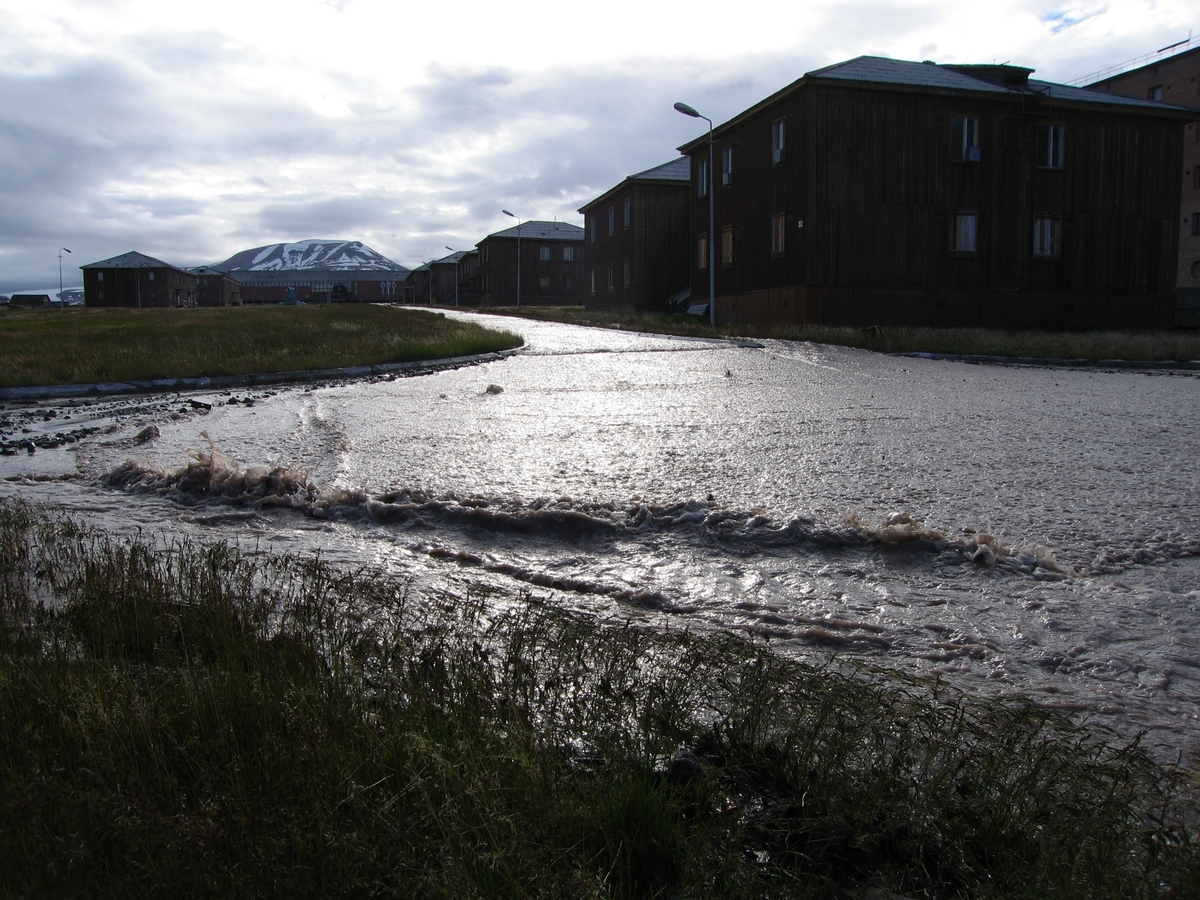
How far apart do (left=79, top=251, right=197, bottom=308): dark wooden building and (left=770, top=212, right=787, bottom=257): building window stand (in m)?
86.7

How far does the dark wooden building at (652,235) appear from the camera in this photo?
42.4 meters

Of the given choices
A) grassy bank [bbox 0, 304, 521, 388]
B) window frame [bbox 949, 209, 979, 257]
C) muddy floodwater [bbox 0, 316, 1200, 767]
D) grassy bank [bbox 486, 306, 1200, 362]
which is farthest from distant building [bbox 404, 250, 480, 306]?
muddy floodwater [bbox 0, 316, 1200, 767]

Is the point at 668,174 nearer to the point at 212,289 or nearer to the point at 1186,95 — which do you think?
the point at 1186,95

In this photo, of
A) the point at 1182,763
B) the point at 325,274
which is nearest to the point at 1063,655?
the point at 1182,763

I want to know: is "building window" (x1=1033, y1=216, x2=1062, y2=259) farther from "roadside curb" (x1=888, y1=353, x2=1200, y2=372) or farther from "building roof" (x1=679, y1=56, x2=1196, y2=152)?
"roadside curb" (x1=888, y1=353, x2=1200, y2=372)

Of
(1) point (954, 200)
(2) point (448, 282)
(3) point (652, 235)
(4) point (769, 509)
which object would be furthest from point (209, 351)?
(2) point (448, 282)

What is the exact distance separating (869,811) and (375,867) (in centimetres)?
110

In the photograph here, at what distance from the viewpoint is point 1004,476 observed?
219 inches

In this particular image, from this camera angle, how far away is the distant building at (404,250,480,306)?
8800 centimetres

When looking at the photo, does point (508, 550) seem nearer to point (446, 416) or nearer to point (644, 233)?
point (446, 416)

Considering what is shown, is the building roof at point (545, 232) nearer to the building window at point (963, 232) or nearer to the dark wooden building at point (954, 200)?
the dark wooden building at point (954, 200)

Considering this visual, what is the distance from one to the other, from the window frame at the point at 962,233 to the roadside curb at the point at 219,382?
1832cm

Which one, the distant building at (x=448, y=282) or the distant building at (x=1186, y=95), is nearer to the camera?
the distant building at (x=1186, y=95)

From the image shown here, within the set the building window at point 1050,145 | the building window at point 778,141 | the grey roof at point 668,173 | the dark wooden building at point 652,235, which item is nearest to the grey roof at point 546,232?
the dark wooden building at point 652,235
